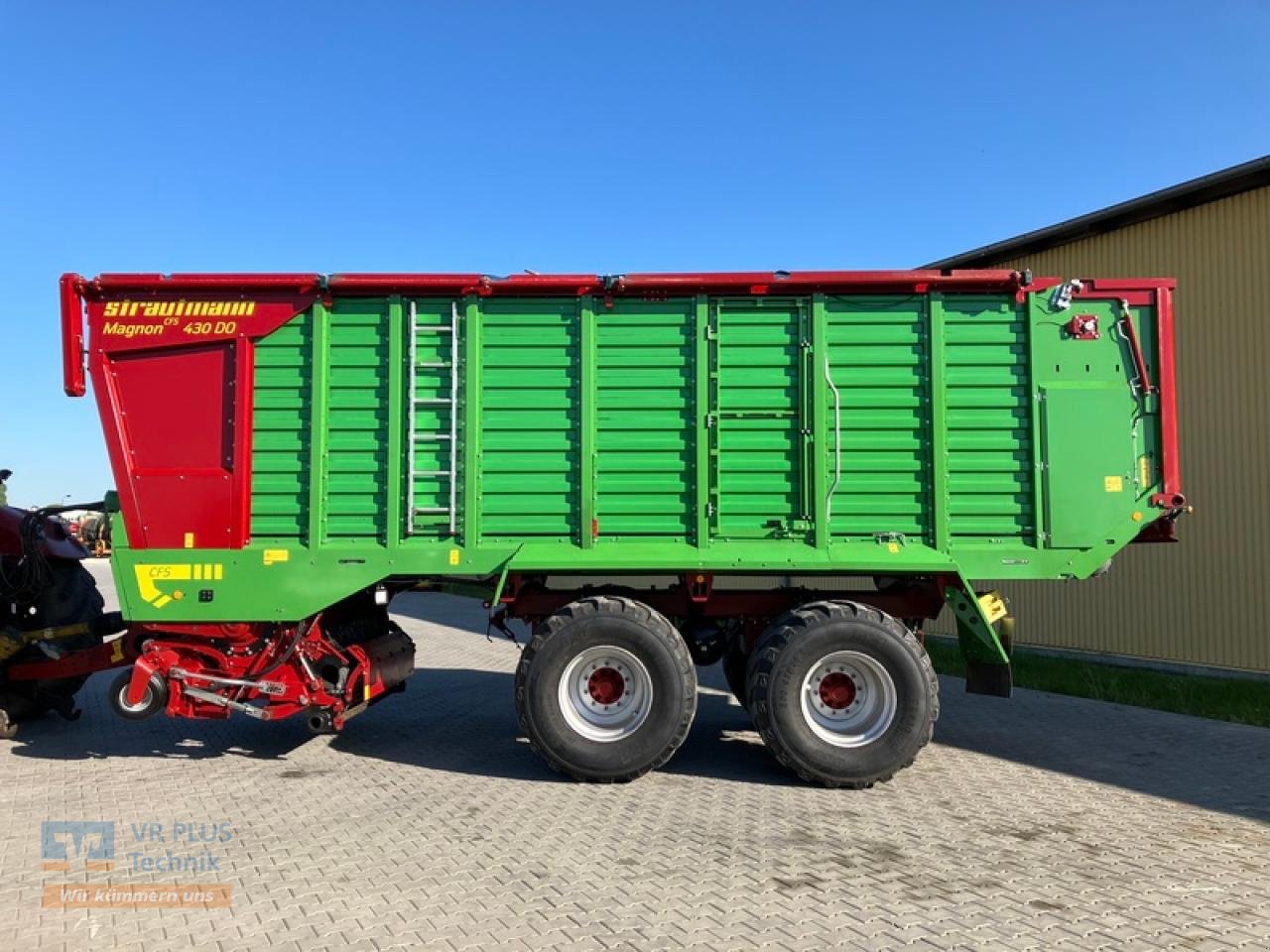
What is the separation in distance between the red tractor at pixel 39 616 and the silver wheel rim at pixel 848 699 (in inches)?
222

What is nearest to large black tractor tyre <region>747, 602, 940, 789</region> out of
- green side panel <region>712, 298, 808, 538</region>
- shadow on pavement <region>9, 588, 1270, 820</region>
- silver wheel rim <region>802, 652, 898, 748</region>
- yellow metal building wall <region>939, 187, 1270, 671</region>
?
silver wheel rim <region>802, 652, 898, 748</region>

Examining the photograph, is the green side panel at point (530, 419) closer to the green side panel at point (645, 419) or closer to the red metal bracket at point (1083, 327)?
the green side panel at point (645, 419)

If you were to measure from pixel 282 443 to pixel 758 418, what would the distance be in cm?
339

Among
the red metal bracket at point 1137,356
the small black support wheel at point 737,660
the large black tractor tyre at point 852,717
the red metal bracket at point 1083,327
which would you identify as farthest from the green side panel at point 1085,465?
the small black support wheel at point 737,660

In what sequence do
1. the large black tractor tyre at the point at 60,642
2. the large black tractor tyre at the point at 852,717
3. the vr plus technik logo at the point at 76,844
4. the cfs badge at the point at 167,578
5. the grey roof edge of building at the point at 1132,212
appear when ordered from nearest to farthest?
the vr plus technik logo at the point at 76,844, the large black tractor tyre at the point at 852,717, the cfs badge at the point at 167,578, the large black tractor tyre at the point at 60,642, the grey roof edge of building at the point at 1132,212

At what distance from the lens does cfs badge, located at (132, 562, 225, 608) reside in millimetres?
6035

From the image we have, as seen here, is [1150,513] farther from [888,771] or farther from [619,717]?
[619,717]

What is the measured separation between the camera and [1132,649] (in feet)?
35.0

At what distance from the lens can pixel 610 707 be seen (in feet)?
19.4

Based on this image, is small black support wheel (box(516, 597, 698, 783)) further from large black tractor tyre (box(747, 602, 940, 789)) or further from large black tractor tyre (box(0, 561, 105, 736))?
large black tractor tyre (box(0, 561, 105, 736))

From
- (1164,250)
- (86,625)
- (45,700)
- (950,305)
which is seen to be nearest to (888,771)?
(950,305)

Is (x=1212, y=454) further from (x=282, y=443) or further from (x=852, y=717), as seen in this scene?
(x=282, y=443)

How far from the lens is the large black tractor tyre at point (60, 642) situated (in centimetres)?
713

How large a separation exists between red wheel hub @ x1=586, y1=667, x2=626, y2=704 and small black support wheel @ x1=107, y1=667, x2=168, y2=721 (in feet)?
10.0
